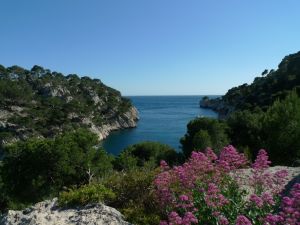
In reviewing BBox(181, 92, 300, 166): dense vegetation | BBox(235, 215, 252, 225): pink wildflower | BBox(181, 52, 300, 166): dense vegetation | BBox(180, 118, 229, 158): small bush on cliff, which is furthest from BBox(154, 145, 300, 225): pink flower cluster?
BBox(180, 118, 229, 158): small bush on cliff

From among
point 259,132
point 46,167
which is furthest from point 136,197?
point 259,132

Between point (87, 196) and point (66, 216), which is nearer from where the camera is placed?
point (66, 216)

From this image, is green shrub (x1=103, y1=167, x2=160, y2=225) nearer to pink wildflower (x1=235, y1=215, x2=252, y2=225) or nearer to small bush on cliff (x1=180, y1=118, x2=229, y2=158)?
pink wildflower (x1=235, y1=215, x2=252, y2=225)

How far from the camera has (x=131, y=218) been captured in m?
7.50

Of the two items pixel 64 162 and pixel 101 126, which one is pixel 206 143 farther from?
pixel 101 126

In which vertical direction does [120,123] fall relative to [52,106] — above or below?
below

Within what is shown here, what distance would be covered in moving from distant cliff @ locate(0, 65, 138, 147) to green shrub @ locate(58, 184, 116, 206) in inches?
2552

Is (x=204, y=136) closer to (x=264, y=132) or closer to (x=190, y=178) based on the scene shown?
(x=264, y=132)

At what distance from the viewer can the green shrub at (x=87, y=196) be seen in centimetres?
817

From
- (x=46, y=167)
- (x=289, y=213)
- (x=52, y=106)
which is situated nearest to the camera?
(x=289, y=213)

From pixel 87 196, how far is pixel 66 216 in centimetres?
70

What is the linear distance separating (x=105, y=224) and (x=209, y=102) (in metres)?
169

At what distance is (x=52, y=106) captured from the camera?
93438 mm

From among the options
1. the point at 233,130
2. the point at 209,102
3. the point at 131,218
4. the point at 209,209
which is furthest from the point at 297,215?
the point at 209,102
